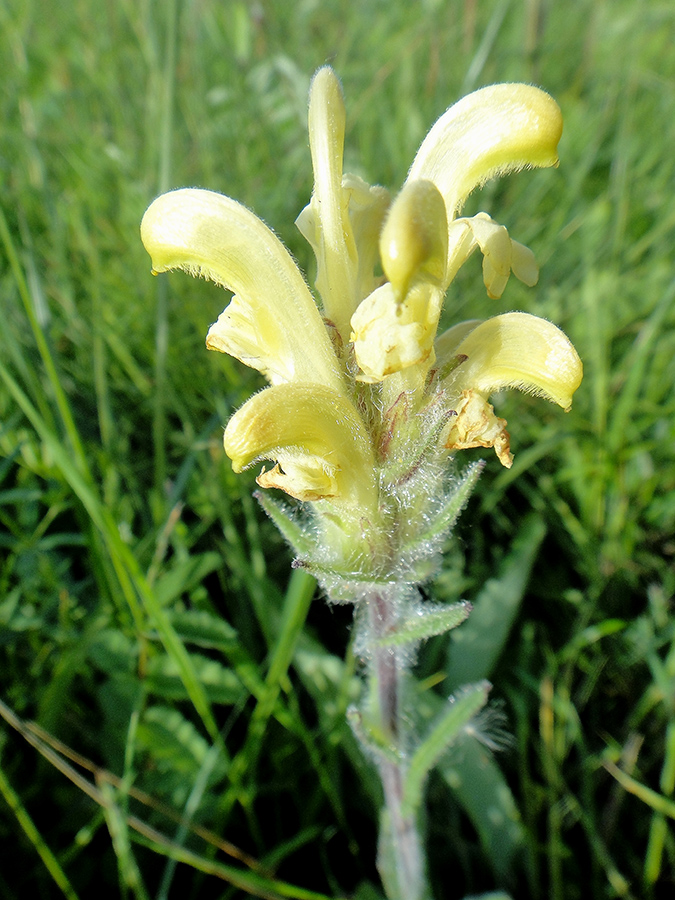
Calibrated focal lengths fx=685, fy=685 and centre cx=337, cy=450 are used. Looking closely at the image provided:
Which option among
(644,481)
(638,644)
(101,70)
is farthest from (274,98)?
(638,644)

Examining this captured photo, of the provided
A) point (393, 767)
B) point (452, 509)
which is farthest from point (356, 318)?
point (393, 767)

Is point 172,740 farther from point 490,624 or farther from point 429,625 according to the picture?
point 490,624

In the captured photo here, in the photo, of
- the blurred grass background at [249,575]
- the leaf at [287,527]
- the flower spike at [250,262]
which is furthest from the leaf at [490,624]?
the flower spike at [250,262]

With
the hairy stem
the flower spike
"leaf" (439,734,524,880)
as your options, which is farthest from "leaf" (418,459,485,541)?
"leaf" (439,734,524,880)

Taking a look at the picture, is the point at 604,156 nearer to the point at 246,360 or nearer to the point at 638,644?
the point at 638,644

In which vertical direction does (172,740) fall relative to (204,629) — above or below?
below

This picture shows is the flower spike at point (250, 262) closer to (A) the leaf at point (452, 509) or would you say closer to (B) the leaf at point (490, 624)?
(A) the leaf at point (452, 509)
